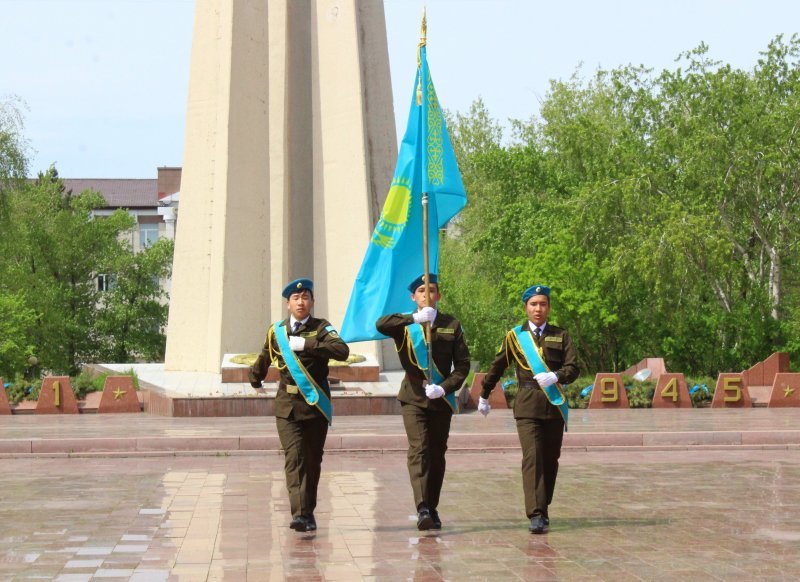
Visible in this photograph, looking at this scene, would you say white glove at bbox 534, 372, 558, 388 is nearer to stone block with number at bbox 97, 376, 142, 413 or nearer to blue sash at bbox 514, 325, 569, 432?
blue sash at bbox 514, 325, 569, 432

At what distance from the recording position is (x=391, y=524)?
10.1 metres

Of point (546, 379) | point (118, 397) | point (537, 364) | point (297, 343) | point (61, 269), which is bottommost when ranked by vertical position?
point (118, 397)

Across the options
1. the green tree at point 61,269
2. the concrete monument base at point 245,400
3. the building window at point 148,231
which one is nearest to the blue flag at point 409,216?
the concrete monument base at point 245,400

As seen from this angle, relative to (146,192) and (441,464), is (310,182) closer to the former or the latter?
(441,464)

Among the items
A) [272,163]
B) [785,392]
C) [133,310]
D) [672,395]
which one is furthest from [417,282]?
[133,310]

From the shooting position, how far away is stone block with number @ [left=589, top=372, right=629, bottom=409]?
24.7 m

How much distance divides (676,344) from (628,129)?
6.88m

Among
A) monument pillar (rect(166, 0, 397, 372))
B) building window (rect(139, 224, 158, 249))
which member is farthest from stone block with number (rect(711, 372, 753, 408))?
building window (rect(139, 224, 158, 249))

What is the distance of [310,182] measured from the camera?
104 feet

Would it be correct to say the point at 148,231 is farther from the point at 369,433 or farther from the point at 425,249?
the point at 425,249

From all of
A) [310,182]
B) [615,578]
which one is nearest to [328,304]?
[310,182]

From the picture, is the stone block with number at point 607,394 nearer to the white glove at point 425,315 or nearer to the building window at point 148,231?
the white glove at point 425,315

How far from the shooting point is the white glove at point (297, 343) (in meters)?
9.49

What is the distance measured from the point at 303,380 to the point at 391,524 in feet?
4.53
